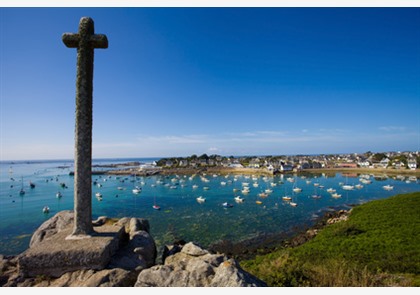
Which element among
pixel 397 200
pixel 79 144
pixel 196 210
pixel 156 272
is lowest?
pixel 196 210

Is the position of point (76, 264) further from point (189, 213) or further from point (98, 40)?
point (189, 213)

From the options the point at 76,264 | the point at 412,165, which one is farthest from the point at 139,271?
the point at 412,165

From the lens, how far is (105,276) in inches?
228

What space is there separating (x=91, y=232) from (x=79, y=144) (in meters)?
2.85

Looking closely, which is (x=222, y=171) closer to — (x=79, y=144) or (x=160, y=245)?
(x=160, y=245)

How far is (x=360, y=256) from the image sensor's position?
1506cm

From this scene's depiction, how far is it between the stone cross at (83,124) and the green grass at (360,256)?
633cm

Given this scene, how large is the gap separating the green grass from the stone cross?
6334 mm

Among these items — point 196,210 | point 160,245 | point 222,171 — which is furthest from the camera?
point 222,171

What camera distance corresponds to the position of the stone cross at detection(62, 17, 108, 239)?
7461 millimetres

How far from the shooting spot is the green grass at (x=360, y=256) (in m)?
7.66

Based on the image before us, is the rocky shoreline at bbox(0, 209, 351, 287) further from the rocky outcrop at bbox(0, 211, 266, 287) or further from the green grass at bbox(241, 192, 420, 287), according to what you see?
the green grass at bbox(241, 192, 420, 287)

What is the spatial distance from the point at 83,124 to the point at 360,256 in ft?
57.2

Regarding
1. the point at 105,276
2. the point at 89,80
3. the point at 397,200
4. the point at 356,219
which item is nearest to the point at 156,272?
the point at 105,276
